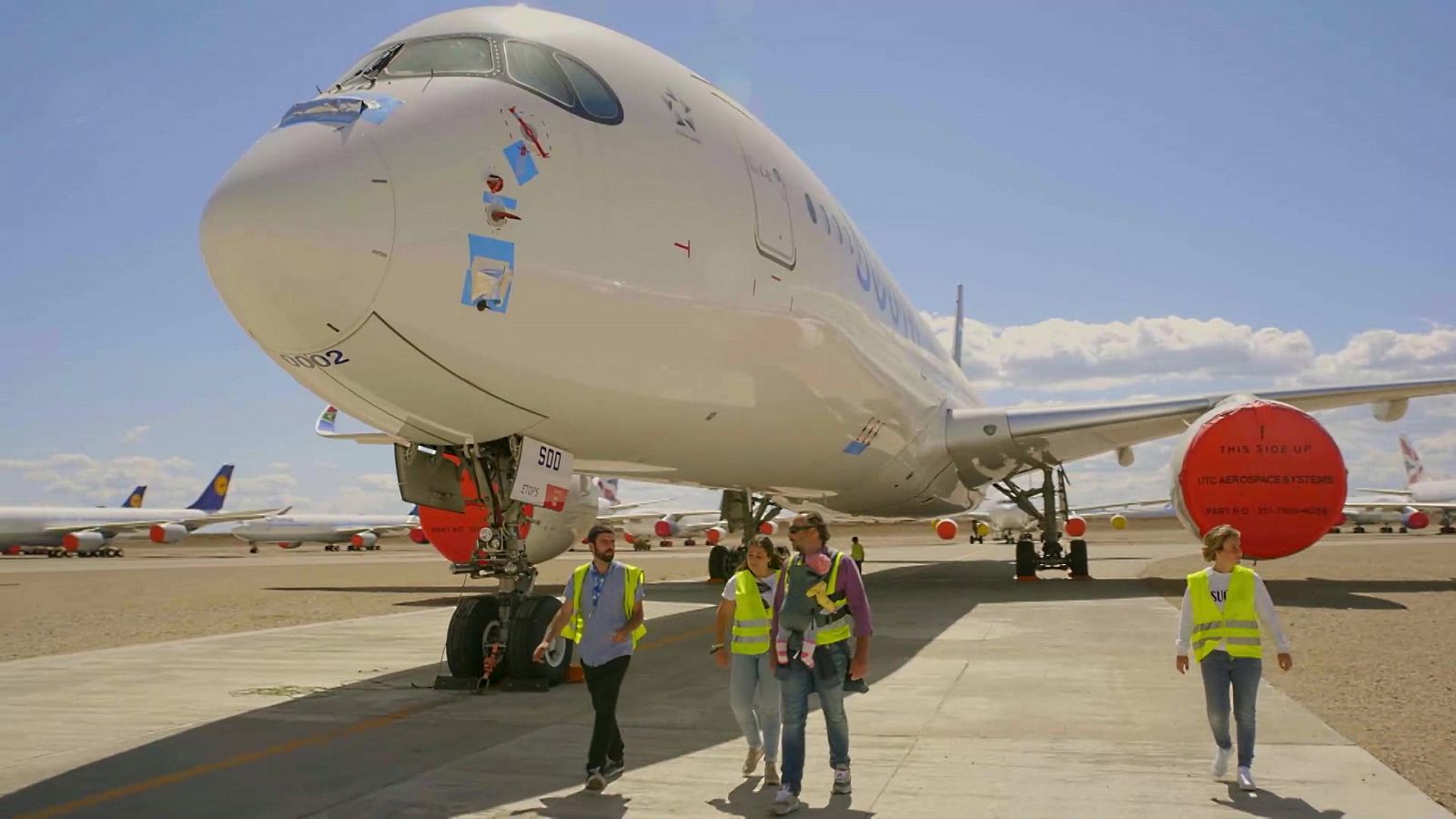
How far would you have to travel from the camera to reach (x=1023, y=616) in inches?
503

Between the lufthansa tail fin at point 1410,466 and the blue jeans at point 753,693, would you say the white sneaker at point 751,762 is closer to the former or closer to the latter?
the blue jeans at point 753,693

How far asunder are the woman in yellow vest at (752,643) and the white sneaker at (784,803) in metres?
0.62

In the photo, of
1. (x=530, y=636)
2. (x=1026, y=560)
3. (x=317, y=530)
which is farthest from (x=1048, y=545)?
(x=317, y=530)

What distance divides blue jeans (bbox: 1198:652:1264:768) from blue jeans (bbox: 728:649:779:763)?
6.53ft

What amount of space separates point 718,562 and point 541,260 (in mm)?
15059

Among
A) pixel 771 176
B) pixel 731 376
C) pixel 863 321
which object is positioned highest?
pixel 771 176

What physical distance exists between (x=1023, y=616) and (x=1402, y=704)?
19.8ft

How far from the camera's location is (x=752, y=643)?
17.5ft

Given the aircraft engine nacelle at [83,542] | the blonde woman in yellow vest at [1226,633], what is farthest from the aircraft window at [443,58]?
the aircraft engine nacelle at [83,542]

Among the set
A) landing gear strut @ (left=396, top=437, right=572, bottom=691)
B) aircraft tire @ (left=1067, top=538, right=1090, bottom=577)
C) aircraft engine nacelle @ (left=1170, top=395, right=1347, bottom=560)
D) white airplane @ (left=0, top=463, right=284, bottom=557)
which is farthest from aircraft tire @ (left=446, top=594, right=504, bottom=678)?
white airplane @ (left=0, top=463, right=284, bottom=557)

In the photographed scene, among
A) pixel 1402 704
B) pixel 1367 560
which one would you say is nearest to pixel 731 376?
pixel 1402 704

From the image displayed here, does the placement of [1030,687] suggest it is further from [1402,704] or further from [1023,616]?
[1023,616]

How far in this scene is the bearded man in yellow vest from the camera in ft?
16.7

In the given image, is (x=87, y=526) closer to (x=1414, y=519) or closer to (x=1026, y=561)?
(x=1026, y=561)
